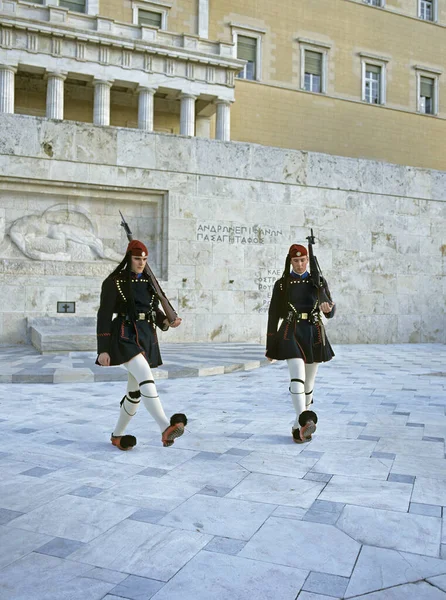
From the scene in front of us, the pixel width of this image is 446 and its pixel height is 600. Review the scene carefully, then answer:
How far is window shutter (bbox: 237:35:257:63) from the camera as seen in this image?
99.2ft

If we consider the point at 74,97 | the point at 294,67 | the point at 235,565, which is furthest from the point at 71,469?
the point at 294,67

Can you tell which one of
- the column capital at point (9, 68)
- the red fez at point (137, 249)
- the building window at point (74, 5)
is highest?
the building window at point (74, 5)

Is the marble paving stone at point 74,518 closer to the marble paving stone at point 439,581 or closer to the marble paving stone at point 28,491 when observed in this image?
the marble paving stone at point 28,491

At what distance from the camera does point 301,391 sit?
507 centimetres

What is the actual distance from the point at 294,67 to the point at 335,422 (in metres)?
29.6

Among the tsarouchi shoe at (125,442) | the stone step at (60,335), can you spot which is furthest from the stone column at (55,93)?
the tsarouchi shoe at (125,442)

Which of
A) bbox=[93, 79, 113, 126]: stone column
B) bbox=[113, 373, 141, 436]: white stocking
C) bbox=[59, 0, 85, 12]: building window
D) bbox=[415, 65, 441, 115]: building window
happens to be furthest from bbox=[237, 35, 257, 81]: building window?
bbox=[113, 373, 141, 436]: white stocking

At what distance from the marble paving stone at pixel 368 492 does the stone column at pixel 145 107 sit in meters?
25.1

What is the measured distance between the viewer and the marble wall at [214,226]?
12.8 m

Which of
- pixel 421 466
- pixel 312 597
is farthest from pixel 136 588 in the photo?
pixel 421 466

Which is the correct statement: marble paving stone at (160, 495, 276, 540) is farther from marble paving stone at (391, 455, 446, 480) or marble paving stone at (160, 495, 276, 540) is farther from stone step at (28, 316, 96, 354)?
stone step at (28, 316, 96, 354)

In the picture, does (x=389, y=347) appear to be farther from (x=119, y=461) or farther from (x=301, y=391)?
(x=119, y=461)

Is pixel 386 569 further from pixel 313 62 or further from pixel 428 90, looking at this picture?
pixel 428 90

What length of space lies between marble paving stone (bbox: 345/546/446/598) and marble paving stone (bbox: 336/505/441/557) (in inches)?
3.1
